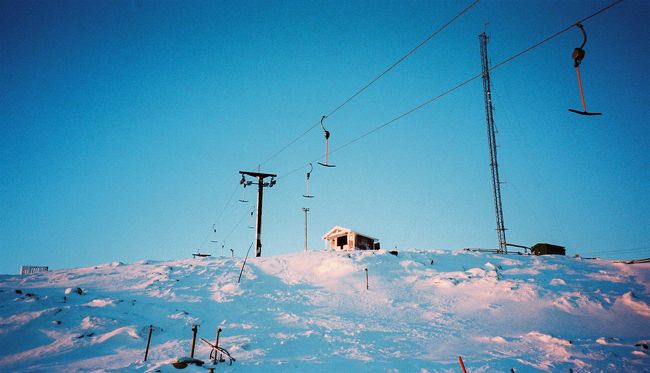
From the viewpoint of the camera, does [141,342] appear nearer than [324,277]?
Yes

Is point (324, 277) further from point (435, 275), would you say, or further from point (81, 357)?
point (81, 357)

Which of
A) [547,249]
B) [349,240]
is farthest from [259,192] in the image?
[547,249]

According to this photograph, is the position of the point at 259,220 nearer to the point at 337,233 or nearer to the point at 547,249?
the point at 337,233

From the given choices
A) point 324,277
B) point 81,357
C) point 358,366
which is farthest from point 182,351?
point 324,277

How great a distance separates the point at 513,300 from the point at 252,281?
1558 cm

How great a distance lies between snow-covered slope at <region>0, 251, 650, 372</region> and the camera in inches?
464

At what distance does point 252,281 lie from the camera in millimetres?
21312

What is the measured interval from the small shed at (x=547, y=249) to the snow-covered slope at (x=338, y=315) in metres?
11.6

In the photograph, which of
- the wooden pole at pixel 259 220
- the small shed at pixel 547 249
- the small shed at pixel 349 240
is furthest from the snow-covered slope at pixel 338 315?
the small shed at pixel 349 240

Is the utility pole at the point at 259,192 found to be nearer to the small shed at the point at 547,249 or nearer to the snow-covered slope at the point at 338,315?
the snow-covered slope at the point at 338,315

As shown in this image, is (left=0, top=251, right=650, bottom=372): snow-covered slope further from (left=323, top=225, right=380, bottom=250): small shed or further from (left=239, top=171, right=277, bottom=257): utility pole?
(left=323, top=225, right=380, bottom=250): small shed

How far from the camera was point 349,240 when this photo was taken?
1661 inches

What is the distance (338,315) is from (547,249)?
1243 inches

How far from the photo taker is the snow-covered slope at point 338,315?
1178 centimetres
